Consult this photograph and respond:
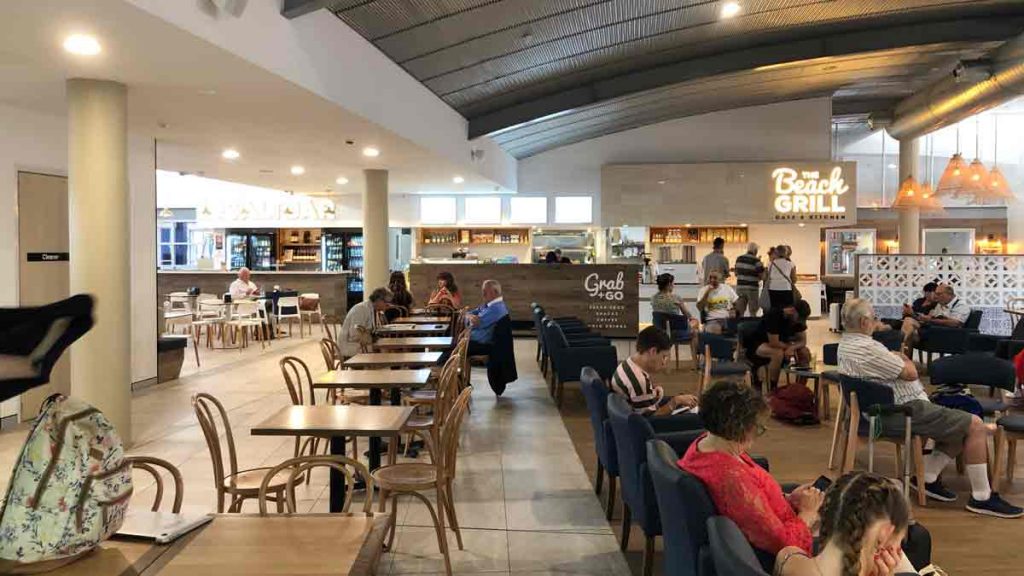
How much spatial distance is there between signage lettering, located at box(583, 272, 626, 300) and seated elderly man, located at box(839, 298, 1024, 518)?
7797 mm

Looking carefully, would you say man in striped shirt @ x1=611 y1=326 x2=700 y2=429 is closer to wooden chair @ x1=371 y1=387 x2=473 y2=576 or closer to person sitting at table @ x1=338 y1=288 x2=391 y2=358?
wooden chair @ x1=371 y1=387 x2=473 y2=576

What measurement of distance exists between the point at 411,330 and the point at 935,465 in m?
4.71

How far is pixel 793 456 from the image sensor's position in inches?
226

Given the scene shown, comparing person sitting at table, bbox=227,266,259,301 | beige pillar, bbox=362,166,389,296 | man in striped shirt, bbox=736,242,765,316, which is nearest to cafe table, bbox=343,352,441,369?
beige pillar, bbox=362,166,389,296

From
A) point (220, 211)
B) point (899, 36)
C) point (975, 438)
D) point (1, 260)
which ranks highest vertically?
point (899, 36)

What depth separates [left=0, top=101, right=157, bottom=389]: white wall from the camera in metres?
6.73

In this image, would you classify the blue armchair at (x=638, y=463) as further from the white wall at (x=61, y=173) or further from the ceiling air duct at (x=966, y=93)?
the ceiling air duct at (x=966, y=93)

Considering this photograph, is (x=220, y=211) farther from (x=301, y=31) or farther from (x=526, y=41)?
(x=301, y=31)

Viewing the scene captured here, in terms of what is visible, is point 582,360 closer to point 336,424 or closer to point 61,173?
point 336,424

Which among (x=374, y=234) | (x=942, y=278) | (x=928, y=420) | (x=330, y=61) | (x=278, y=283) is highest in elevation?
(x=330, y=61)

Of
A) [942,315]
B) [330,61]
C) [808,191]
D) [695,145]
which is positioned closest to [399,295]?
[330,61]

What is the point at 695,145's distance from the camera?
15836mm

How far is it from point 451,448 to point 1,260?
5.21 metres

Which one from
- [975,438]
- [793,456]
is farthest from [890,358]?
[793,456]
